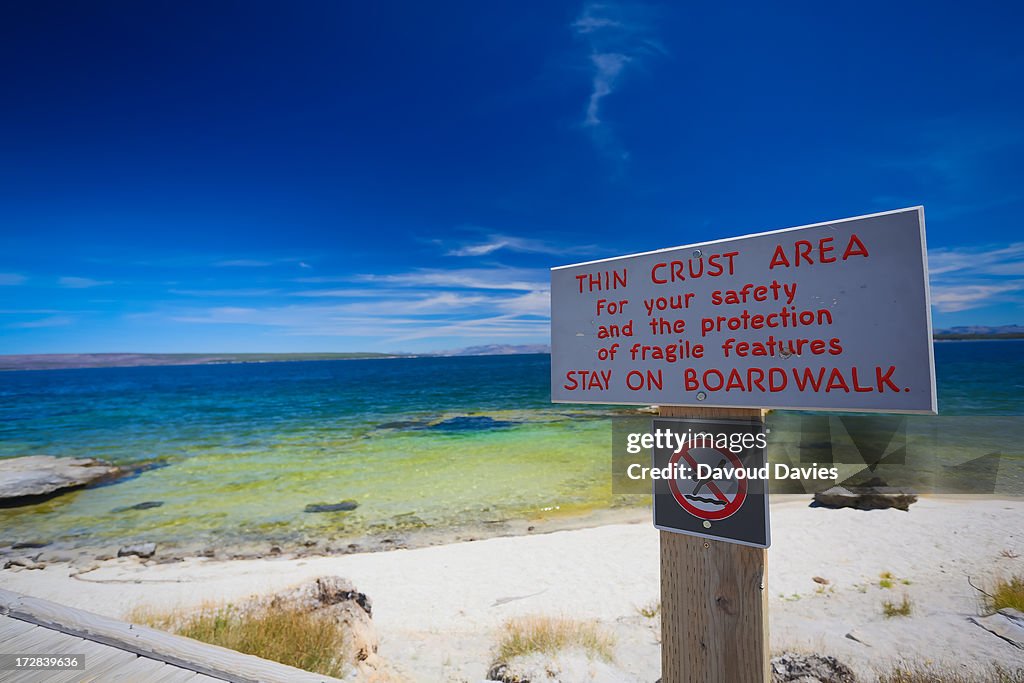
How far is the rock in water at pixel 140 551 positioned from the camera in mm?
9062

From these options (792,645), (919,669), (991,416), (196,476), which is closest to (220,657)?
(792,645)

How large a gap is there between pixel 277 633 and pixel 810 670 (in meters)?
4.29

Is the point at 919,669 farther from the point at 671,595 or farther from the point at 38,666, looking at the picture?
the point at 38,666

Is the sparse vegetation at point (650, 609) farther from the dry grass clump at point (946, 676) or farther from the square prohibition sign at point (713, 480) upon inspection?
the square prohibition sign at point (713, 480)

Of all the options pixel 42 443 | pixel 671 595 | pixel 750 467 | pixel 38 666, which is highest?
pixel 750 467

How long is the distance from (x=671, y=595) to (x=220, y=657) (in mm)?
2618

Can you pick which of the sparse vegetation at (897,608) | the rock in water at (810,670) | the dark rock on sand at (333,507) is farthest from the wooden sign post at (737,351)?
the dark rock on sand at (333,507)

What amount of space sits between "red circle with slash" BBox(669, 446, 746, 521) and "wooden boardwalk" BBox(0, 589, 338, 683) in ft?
7.24

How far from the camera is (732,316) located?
203 cm

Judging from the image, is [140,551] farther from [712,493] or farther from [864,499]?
[864,499]

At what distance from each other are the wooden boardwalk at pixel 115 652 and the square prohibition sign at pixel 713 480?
7.14 feet

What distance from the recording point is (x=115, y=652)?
112 inches

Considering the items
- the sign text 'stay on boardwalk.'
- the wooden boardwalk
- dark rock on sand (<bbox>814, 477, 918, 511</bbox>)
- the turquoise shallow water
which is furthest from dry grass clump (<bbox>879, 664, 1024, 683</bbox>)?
the turquoise shallow water

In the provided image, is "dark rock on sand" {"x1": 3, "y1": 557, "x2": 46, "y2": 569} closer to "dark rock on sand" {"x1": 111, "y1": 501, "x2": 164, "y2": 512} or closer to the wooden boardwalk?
"dark rock on sand" {"x1": 111, "y1": 501, "x2": 164, "y2": 512}
